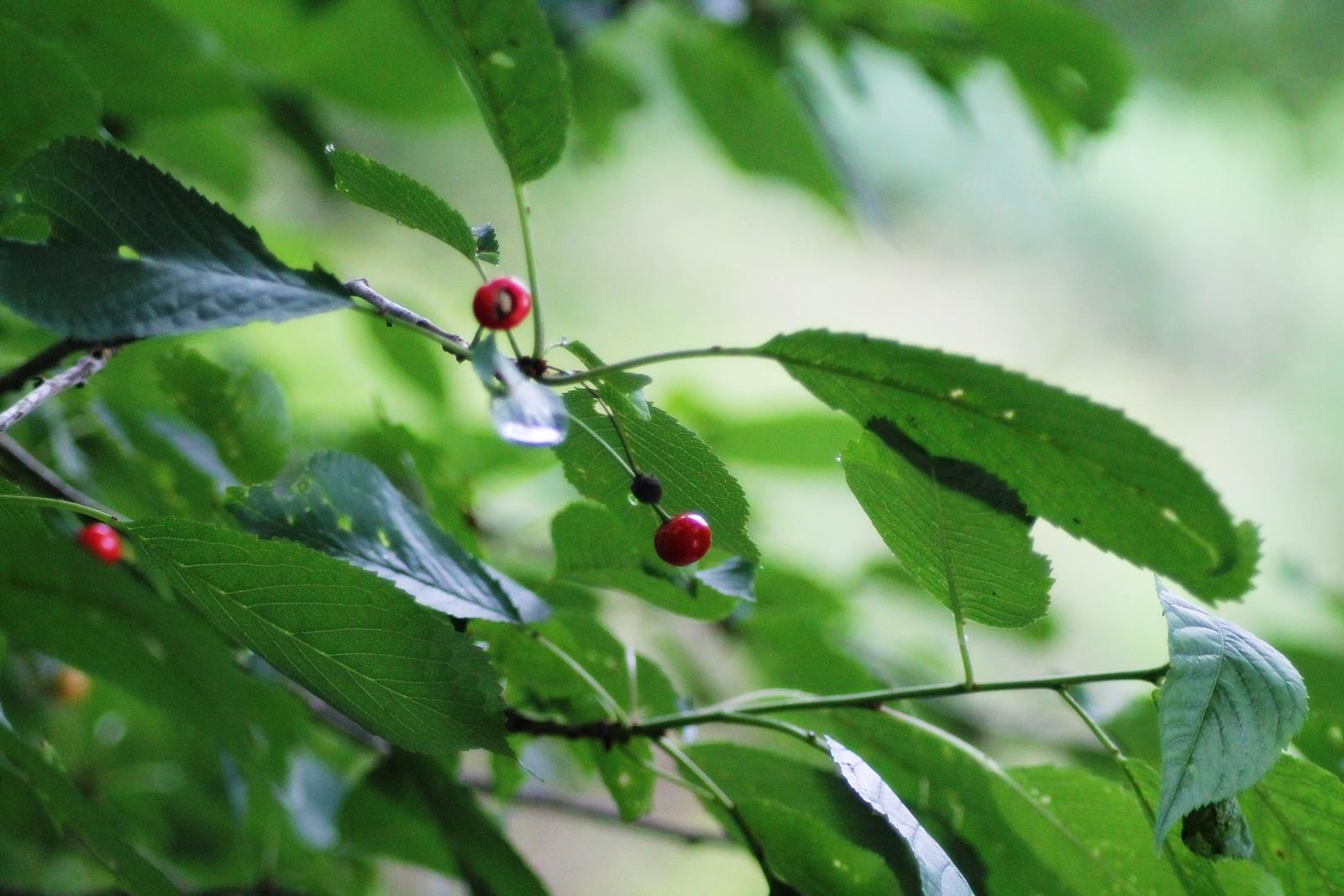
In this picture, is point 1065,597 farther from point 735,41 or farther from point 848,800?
point 848,800

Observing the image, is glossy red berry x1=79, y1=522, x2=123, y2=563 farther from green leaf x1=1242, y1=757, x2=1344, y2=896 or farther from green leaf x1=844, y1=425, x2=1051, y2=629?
green leaf x1=1242, y1=757, x2=1344, y2=896

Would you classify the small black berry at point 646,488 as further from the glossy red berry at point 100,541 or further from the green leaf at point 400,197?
the glossy red berry at point 100,541

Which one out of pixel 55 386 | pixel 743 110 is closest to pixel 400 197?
pixel 55 386

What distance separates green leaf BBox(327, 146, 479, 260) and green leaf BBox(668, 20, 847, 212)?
763mm

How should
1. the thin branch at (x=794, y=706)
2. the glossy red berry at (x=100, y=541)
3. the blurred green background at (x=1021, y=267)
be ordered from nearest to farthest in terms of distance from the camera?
the thin branch at (x=794, y=706) < the glossy red berry at (x=100, y=541) < the blurred green background at (x=1021, y=267)

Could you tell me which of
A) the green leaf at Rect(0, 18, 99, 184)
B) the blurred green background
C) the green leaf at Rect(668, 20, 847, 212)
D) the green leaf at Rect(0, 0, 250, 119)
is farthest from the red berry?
the blurred green background

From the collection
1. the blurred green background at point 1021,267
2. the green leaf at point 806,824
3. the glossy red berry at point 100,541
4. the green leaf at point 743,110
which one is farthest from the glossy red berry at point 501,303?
the blurred green background at point 1021,267

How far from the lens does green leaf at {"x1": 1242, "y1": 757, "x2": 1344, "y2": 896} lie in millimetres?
412

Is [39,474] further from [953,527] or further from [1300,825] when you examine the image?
[1300,825]

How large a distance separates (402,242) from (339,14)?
6.99 feet

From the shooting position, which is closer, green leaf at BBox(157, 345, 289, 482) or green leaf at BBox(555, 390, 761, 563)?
green leaf at BBox(555, 390, 761, 563)

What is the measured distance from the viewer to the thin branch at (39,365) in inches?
17.4

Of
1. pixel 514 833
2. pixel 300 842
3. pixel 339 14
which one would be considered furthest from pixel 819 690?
pixel 514 833

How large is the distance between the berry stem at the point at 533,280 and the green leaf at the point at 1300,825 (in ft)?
1.09
